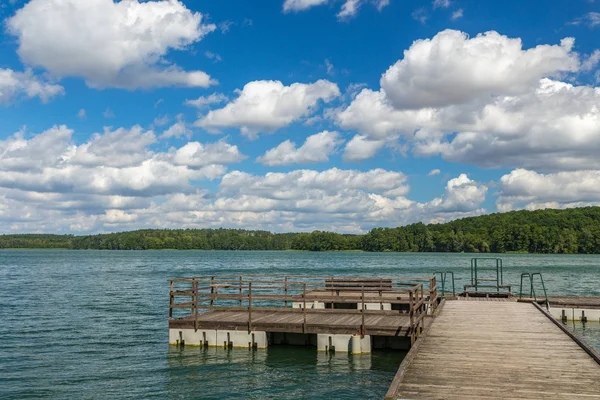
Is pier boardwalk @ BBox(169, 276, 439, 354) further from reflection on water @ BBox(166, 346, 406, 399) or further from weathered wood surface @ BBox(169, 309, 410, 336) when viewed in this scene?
reflection on water @ BBox(166, 346, 406, 399)

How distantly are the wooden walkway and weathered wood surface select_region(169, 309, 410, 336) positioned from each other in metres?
1.43

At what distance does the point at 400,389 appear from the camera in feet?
31.5

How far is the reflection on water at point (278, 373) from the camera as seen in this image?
1359cm

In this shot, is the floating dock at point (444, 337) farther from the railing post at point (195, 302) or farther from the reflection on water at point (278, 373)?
the reflection on water at point (278, 373)

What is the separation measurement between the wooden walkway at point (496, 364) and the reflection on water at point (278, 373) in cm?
178

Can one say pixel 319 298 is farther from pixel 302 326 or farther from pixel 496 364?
pixel 496 364

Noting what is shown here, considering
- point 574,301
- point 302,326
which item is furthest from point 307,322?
point 574,301

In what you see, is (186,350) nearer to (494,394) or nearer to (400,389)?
(400,389)

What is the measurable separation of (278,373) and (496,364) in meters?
6.09

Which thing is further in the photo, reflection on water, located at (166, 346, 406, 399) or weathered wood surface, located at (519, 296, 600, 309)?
weathered wood surface, located at (519, 296, 600, 309)

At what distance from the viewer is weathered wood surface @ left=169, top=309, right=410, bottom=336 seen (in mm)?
16406

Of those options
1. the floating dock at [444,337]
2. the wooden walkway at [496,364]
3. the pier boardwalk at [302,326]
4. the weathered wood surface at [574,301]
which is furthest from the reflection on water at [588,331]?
the pier boardwalk at [302,326]

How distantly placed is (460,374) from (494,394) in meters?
1.27

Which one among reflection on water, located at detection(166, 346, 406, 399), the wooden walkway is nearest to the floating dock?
the wooden walkway
